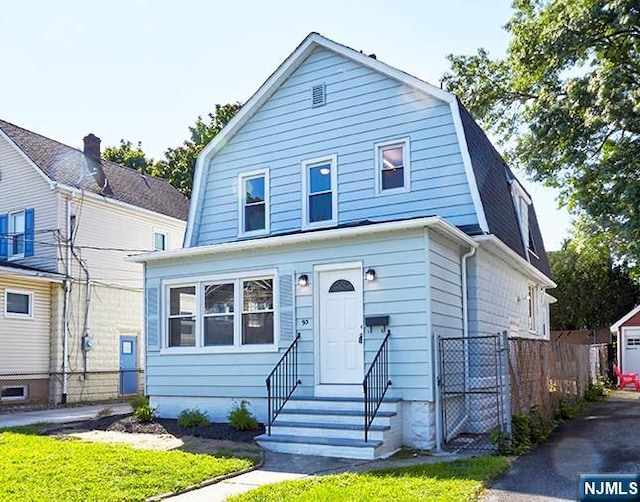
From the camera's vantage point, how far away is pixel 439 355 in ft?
32.6

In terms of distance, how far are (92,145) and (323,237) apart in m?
14.1

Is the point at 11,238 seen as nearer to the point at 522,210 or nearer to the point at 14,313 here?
the point at 14,313

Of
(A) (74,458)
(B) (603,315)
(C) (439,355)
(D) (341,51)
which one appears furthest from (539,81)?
(B) (603,315)

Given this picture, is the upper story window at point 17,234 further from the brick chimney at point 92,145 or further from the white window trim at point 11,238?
the brick chimney at point 92,145

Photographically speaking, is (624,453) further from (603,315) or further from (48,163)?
(603,315)

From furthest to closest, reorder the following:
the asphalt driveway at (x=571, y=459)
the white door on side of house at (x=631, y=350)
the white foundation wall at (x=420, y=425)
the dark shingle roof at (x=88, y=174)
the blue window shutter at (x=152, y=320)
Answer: the white door on side of house at (x=631, y=350), the dark shingle roof at (x=88, y=174), the blue window shutter at (x=152, y=320), the white foundation wall at (x=420, y=425), the asphalt driveway at (x=571, y=459)

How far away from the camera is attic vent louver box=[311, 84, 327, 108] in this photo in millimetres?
13391

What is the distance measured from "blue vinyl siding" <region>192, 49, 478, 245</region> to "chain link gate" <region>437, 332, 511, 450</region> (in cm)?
247

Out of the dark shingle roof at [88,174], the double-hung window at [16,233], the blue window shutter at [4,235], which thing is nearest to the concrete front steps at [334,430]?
the dark shingle roof at [88,174]

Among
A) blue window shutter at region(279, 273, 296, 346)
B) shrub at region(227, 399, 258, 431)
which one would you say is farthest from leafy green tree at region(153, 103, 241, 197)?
shrub at region(227, 399, 258, 431)

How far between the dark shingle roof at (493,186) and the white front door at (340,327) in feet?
9.48

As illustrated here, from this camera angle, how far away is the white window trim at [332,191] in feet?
42.4

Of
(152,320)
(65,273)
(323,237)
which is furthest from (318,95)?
(65,273)

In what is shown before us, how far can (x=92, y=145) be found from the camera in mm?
21984
